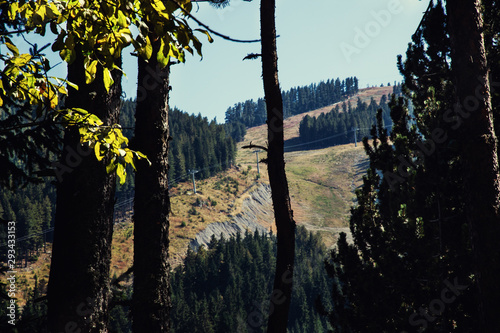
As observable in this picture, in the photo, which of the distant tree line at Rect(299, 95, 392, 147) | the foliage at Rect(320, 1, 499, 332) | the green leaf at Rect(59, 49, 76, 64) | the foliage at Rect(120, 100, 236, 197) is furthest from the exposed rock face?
the green leaf at Rect(59, 49, 76, 64)

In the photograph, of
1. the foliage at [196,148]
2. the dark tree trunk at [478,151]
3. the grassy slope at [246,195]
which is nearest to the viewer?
the dark tree trunk at [478,151]

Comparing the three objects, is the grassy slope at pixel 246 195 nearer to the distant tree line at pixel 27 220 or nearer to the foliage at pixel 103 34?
the distant tree line at pixel 27 220

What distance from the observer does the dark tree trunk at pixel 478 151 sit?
5148 mm

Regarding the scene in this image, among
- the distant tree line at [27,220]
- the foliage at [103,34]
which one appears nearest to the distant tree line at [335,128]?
the distant tree line at [27,220]

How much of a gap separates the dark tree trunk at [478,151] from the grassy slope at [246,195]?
71.5 metres

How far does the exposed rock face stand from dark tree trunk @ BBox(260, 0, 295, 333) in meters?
90.0

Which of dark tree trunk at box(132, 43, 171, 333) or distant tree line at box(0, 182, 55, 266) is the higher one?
dark tree trunk at box(132, 43, 171, 333)

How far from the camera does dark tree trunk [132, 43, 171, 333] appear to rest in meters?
4.57

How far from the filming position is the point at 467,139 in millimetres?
5496

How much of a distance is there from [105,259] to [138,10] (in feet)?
6.47

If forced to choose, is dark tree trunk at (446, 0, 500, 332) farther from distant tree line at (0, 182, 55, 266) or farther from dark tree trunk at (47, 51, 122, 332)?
distant tree line at (0, 182, 55, 266)

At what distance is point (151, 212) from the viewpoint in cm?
466

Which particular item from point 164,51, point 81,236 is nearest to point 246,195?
point 81,236

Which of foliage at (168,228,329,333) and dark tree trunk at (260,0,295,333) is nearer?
dark tree trunk at (260,0,295,333)
